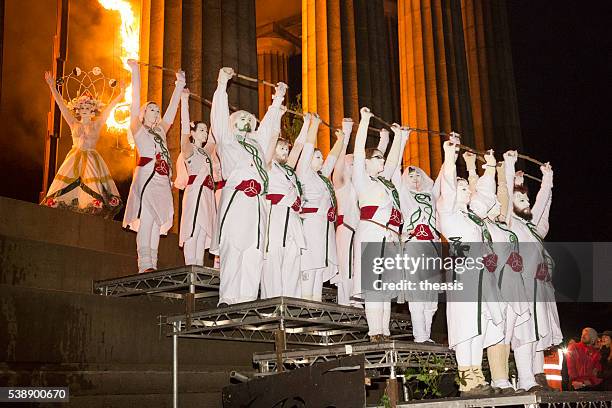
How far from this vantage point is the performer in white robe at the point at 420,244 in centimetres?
964

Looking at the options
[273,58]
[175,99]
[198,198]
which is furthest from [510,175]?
[273,58]

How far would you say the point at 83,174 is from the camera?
35.8 feet

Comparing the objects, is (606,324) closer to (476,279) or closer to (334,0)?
(334,0)

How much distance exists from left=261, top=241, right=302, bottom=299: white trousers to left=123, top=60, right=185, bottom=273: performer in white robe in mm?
1431

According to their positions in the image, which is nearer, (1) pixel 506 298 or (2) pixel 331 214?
(1) pixel 506 298

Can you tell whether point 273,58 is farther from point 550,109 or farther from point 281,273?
point 281,273

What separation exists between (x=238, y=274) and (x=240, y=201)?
0.77 meters

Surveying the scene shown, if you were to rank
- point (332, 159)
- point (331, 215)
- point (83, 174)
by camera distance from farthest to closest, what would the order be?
point (83, 174) → point (332, 159) → point (331, 215)

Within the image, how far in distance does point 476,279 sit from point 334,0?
10926 mm

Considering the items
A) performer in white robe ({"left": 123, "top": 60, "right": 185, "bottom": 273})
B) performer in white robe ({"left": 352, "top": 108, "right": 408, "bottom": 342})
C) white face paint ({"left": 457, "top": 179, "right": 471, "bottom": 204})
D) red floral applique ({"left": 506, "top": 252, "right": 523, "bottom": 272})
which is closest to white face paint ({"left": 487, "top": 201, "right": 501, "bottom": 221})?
white face paint ({"left": 457, "top": 179, "right": 471, "bottom": 204})

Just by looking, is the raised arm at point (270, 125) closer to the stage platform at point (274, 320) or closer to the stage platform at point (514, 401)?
the stage platform at point (274, 320)

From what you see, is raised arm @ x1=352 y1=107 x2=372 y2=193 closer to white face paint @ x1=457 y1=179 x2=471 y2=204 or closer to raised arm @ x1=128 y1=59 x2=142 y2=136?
white face paint @ x1=457 y1=179 x2=471 y2=204

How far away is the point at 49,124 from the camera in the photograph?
16.7m

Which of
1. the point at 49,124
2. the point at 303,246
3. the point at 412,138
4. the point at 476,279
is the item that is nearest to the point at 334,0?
the point at 412,138
